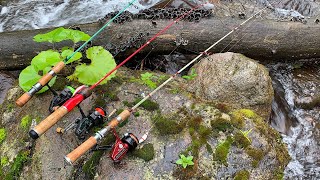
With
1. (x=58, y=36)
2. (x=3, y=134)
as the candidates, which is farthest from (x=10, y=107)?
(x=58, y=36)

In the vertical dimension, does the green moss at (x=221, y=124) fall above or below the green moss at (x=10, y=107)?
above

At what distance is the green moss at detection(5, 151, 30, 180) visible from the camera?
4.04 metres

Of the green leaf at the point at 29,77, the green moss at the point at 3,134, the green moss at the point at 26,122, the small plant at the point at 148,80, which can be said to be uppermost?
the green leaf at the point at 29,77

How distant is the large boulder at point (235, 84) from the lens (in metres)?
4.73

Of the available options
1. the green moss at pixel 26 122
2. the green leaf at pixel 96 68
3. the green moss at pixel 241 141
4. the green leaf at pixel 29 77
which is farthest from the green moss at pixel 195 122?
the green moss at pixel 26 122

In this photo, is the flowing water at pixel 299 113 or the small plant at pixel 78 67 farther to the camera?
the flowing water at pixel 299 113

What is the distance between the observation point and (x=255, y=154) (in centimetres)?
405

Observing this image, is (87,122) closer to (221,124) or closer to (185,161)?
(185,161)

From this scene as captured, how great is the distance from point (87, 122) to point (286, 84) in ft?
12.4

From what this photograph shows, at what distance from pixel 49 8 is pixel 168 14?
3740mm

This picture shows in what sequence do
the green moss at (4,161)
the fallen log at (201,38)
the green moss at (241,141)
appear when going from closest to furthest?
1. the green moss at (241,141)
2. the green moss at (4,161)
3. the fallen log at (201,38)

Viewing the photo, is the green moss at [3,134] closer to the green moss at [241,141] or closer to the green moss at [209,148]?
the green moss at [209,148]

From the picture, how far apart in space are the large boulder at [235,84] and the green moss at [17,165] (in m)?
2.30

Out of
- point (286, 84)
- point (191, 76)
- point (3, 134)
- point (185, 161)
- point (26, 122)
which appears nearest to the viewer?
point (185, 161)
